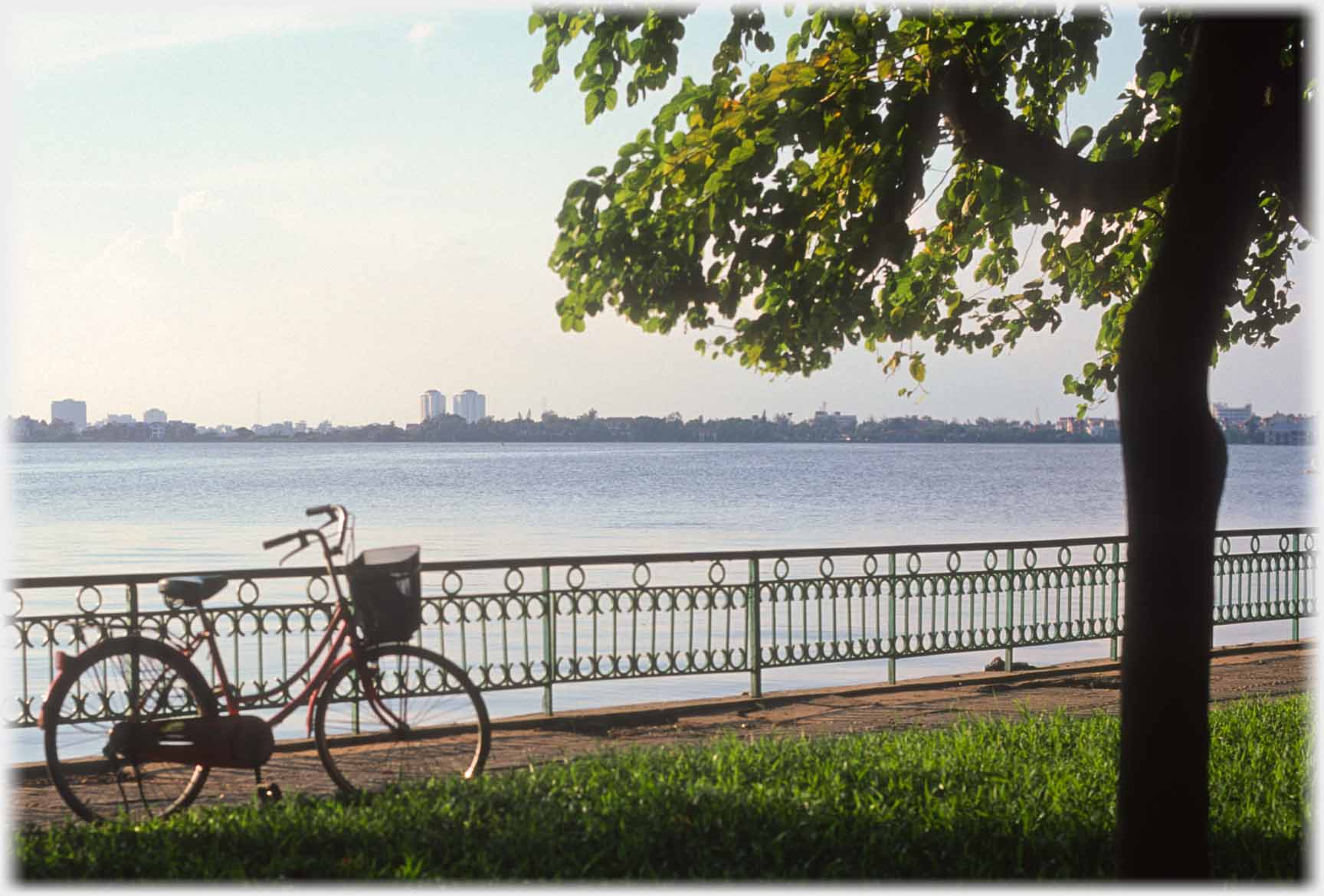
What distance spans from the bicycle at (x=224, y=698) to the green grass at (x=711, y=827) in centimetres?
36

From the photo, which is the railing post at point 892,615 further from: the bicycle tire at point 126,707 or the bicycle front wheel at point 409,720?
the bicycle tire at point 126,707

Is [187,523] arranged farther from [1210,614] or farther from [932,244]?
[1210,614]

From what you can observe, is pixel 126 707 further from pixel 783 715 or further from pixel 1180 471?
pixel 1180 471

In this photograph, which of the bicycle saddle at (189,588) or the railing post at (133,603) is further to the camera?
the railing post at (133,603)

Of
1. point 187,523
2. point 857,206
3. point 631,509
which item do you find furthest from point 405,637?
point 631,509

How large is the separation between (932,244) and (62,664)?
270 inches

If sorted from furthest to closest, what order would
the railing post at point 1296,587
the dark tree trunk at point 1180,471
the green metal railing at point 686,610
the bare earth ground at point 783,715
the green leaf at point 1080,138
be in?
the railing post at point 1296,587 < the green leaf at point 1080,138 < the green metal railing at point 686,610 < the bare earth ground at point 783,715 < the dark tree trunk at point 1180,471

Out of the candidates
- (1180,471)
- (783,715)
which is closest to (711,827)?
(1180,471)

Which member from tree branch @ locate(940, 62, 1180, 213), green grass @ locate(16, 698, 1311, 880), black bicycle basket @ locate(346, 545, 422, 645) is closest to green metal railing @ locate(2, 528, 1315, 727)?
black bicycle basket @ locate(346, 545, 422, 645)

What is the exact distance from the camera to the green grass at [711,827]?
5.52m

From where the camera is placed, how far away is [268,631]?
350 inches

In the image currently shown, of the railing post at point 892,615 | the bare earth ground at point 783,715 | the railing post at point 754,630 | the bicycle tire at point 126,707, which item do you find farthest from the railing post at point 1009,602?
the bicycle tire at point 126,707

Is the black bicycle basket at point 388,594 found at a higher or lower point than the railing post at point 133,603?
higher

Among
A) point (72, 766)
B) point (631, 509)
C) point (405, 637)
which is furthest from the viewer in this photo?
point (631, 509)
